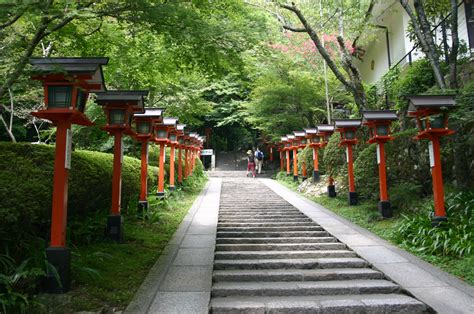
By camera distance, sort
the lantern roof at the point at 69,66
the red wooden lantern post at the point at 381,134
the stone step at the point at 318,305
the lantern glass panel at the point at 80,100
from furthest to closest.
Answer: the red wooden lantern post at the point at 381,134 → the lantern glass panel at the point at 80,100 → the lantern roof at the point at 69,66 → the stone step at the point at 318,305

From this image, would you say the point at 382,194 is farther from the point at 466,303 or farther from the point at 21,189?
the point at 21,189

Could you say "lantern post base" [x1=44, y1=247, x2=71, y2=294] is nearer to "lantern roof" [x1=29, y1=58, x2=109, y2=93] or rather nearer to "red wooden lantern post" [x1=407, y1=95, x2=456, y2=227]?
"lantern roof" [x1=29, y1=58, x2=109, y2=93]

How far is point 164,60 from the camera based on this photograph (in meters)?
8.47

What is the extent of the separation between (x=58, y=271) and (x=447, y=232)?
7194 mm

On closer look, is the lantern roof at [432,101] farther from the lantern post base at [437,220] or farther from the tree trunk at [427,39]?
the tree trunk at [427,39]

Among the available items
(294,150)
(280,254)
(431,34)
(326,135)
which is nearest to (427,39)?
(431,34)

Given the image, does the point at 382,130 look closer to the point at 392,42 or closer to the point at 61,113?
the point at 61,113

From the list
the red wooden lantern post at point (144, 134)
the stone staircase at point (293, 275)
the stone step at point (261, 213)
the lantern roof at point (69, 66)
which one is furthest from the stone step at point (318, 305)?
the stone step at point (261, 213)

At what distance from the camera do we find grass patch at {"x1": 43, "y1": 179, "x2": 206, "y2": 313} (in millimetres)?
5086

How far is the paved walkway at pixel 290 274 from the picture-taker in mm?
5125

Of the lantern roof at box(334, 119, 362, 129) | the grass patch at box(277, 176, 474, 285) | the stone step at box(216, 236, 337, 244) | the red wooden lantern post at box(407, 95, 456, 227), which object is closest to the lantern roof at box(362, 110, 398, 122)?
the lantern roof at box(334, 119, 362, 129)

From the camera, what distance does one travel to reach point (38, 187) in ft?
18.9

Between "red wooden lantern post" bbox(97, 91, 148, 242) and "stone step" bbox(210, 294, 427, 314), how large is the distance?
11.5 ft

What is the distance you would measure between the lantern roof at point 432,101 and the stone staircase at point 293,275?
355cm
